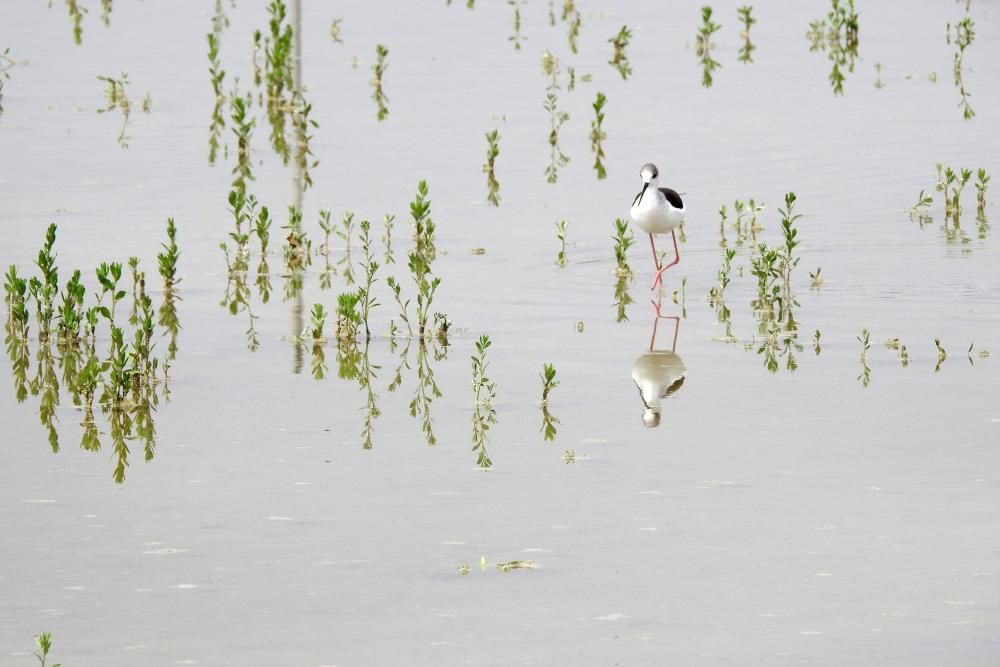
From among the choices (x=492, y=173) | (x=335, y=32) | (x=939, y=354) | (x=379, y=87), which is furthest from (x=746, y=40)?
(x=939, y=354)

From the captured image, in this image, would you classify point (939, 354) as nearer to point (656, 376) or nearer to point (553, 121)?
point (656, 376)

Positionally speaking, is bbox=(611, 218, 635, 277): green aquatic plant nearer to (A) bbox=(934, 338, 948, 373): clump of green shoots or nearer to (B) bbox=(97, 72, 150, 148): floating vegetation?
(A) bbox=(934, 338, 948, 373): clump of green shoots

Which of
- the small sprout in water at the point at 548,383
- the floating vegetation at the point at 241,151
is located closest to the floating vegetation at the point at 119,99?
the floating vegetation at the point at 241,151

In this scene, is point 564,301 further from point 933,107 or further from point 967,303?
point 933,107

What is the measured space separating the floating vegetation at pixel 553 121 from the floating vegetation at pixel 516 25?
223cm

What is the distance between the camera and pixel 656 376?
35.7 feet

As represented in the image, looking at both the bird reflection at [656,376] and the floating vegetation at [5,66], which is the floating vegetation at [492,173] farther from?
the floating vegetation at [5,66]

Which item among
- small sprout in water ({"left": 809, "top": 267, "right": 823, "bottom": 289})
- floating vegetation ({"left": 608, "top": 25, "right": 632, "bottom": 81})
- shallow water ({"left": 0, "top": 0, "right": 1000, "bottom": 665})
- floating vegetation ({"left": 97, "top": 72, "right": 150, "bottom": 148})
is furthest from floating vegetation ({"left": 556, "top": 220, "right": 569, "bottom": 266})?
floating vegetation ({"left": 608, "top": 25, "right": 632, "bottom": 81})

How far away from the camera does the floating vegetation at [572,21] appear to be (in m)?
28.0

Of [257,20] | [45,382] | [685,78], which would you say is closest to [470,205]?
[45,382]

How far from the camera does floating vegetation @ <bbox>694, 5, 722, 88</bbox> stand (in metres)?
24.5

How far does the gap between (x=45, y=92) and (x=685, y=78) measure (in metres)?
7.94

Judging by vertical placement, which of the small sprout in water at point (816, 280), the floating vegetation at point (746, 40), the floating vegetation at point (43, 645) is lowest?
the floating vegetation at point (43, 645)

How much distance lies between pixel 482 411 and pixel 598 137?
10.1m
